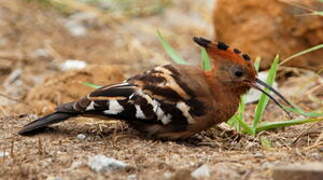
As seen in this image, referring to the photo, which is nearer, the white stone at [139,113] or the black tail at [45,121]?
the white stone at [139,113]

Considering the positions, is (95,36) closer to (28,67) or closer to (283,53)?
(28,67)

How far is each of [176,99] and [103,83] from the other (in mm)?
1963

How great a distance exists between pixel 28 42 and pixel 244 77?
4830mm

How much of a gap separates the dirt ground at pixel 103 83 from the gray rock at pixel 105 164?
35mm

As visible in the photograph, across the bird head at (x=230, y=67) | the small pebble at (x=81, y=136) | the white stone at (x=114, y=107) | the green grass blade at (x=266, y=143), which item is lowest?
the green grass blade at (x=266, y=143)

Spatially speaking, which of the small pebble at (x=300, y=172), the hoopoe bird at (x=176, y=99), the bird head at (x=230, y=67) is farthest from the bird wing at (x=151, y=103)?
the small pebble at (x=300, y=172)

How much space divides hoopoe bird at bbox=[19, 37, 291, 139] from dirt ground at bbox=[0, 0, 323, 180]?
120mm

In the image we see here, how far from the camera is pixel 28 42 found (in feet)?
28.9

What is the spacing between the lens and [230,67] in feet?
14.8

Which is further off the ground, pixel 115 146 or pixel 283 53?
pixel 283 53

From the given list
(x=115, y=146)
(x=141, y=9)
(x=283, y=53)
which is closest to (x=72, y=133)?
(x=115, y=146)

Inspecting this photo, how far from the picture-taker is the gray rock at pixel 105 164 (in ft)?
12.2

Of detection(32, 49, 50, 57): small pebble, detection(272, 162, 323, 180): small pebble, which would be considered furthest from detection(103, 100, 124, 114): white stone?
detection(32, 49, 50, 57): small pebble

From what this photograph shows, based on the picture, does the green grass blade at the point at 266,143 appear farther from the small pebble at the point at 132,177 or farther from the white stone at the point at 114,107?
the small pebble at the point at 132,177
